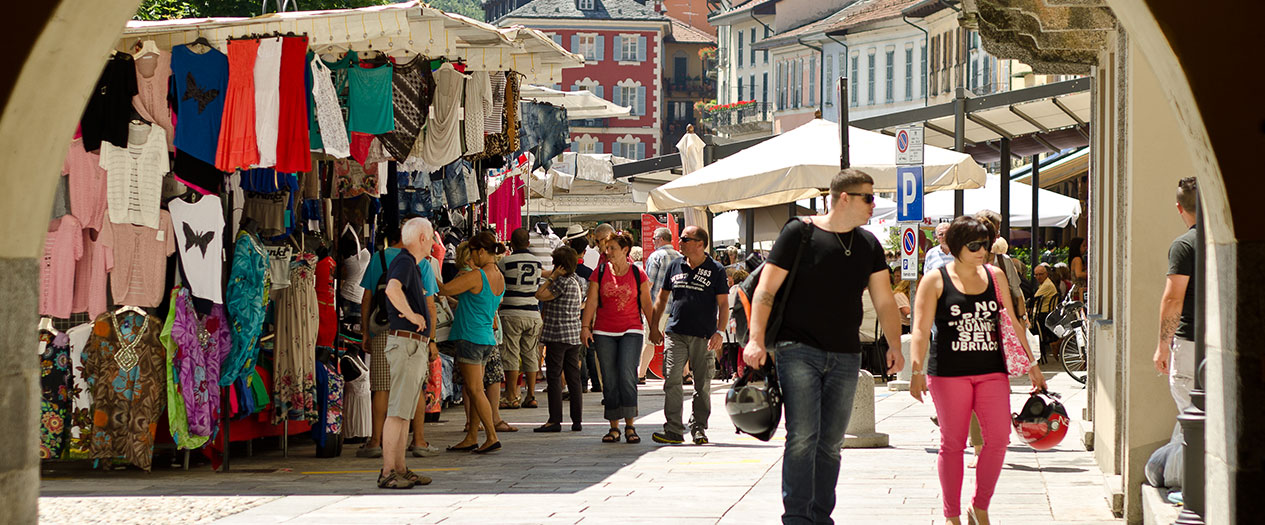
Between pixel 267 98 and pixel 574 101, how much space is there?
7.49 metres

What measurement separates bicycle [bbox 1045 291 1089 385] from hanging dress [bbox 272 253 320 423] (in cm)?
912

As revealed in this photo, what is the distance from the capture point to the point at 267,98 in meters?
10.8

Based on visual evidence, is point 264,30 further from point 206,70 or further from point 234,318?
point 234,318

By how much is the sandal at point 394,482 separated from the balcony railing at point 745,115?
2767 inches

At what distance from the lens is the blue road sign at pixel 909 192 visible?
43.8 ft

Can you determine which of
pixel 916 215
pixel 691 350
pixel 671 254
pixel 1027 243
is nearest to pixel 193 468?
pixel 691 350

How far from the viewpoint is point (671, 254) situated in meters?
14.9

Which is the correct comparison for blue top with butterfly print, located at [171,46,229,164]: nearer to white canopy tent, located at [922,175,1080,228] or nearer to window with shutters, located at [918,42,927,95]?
white canopy tent, located at [922,175,1080,228]

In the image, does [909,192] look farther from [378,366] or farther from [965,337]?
[965,337]

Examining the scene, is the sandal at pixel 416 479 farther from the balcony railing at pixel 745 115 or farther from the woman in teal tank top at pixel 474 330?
the balcony railing at pixel 745 115

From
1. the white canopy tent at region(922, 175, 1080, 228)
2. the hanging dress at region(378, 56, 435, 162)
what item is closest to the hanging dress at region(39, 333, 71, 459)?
the hanging dress at region(378, 56, 435, 162)

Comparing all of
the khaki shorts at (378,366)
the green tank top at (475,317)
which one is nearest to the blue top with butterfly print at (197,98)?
the khaki shorts at (378,366)

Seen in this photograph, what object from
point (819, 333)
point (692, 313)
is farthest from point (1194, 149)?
point (692, 313)

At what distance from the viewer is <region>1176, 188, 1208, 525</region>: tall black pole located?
629 centimetres
